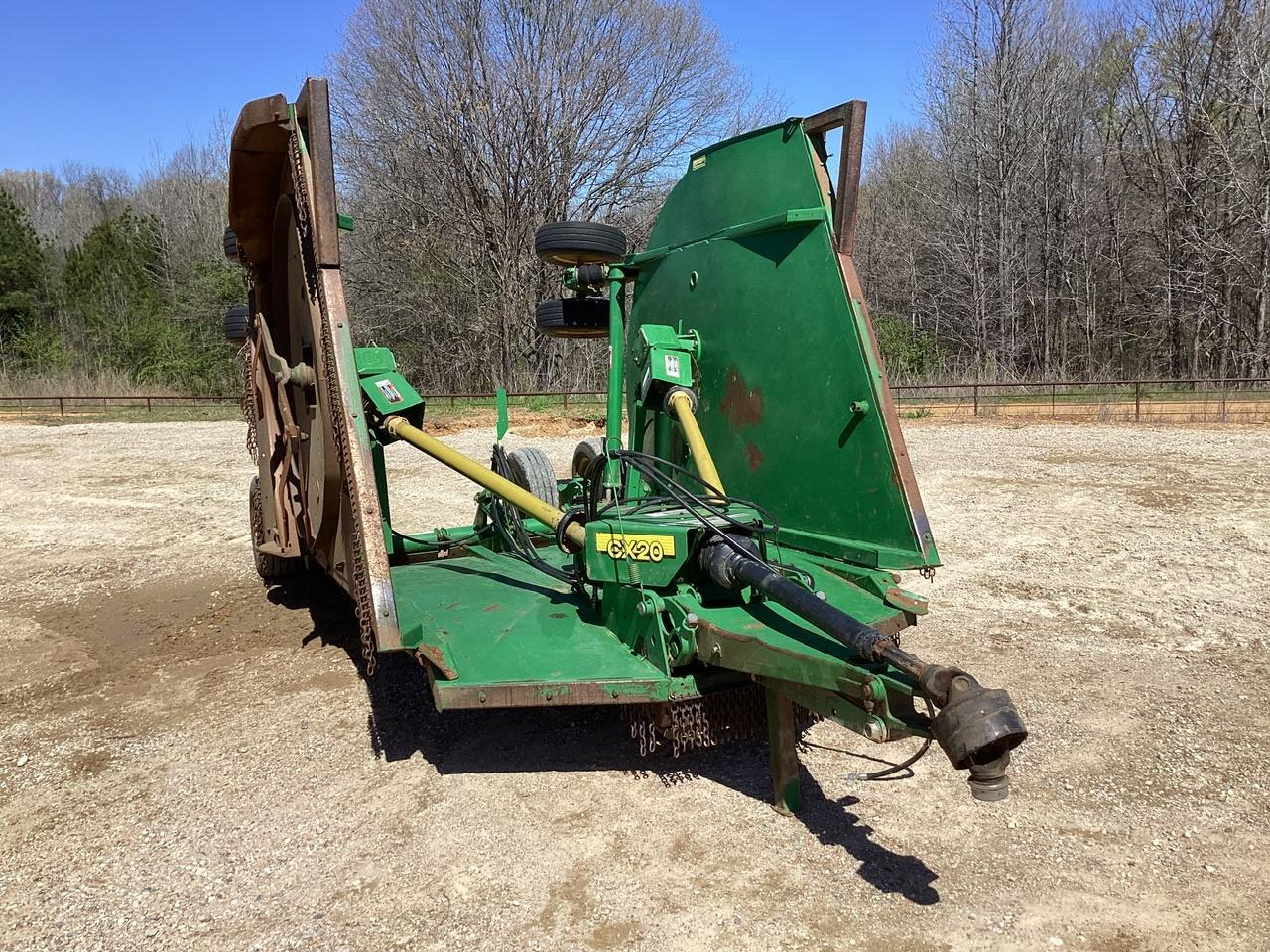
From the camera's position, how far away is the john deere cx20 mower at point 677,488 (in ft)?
10.5

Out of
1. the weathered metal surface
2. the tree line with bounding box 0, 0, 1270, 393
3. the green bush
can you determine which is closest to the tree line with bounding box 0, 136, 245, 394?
the tree line with bounding box 0, 0, 1270, 393

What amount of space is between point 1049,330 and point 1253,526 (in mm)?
23124

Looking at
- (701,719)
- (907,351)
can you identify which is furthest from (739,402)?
(907,351)

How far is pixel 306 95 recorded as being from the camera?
3.86m

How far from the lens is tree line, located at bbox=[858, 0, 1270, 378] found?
2261 cm

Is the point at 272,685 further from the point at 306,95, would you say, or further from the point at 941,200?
the point at 941,200

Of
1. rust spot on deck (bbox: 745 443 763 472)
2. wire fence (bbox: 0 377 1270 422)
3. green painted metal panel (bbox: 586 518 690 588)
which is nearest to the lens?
green painted metal panel (bbox: 586 518 690 588)

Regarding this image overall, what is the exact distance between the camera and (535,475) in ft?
19.5

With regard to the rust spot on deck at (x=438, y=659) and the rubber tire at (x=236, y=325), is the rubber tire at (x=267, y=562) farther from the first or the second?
the rust spot on deck at (x=438, y=659)

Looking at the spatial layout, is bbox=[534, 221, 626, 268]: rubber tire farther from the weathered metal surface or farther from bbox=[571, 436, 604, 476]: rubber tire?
the weathered metal surface

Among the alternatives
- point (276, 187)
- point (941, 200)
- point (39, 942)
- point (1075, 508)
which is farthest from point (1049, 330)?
point (39, 942)

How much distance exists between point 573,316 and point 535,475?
1021 millimetres

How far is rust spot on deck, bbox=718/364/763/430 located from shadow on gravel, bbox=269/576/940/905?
149 centimetres

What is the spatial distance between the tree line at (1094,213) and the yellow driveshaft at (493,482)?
903 inches
